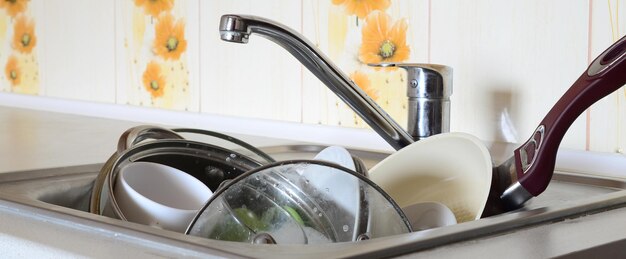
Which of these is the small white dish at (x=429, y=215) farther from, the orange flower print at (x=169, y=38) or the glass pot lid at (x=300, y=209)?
the orange flower print at (x=169, y=38)

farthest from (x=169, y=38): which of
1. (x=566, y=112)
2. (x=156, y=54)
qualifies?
(x=566, y=112)

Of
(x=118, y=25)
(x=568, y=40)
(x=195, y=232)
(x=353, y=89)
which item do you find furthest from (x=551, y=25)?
(x=118, y=25)

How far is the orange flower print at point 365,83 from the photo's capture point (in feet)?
→ 4.31

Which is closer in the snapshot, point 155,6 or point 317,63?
point 317,63

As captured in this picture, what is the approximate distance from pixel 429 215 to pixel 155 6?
1.00m

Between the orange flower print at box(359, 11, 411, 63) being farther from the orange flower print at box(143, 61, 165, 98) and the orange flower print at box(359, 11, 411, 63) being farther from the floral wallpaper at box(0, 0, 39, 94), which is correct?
the floral wallpaper at box(0, 0, 39, 94)

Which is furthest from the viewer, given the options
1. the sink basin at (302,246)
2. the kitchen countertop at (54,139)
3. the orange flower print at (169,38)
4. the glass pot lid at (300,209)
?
the orange flower print at (169,38)

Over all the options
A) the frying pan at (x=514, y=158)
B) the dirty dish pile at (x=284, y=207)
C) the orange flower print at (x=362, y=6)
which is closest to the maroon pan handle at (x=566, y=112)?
the frying pan at (x=514, y=158)

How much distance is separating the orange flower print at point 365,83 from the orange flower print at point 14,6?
108 cm

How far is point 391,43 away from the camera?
4.20 ft

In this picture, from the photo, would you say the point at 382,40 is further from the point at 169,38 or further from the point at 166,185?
the point at 169,38

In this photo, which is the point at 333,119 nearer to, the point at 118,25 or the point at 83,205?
the point at 83,205

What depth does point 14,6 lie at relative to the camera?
2.12 meters

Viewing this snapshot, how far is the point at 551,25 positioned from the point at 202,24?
73cm
